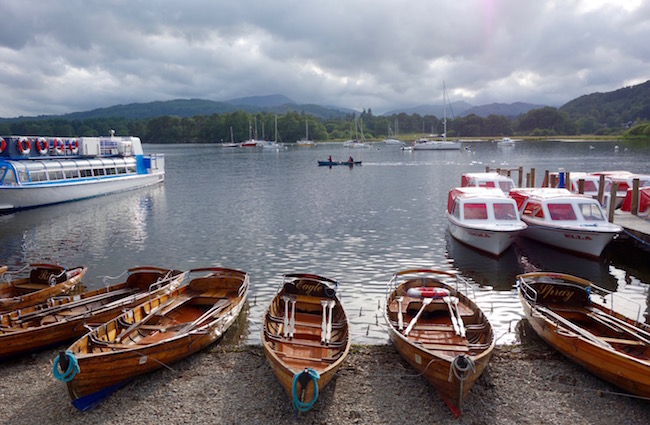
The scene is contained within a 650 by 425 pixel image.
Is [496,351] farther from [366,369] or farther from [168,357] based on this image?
[168,357]

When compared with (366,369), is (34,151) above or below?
above

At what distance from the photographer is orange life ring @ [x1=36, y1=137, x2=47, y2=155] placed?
166 ft

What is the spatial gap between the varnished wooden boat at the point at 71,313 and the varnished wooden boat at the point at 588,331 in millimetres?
13464

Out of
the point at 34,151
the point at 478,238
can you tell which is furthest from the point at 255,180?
the point at 478,238

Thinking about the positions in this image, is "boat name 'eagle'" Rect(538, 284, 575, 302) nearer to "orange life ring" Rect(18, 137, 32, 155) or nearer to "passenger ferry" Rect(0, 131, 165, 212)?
"passenger ferry" Rect(0, 131, 165, 212)

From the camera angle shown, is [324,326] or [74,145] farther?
[74,145]

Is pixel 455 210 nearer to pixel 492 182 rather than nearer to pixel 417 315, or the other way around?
pixel 492 182

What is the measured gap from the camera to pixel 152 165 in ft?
231

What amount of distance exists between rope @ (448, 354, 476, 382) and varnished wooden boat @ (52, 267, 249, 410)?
7571 mm

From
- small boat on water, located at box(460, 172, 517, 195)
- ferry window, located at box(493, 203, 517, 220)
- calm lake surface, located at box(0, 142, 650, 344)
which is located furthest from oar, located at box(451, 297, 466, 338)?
small boat on water, located at box(460, 172, 517, 195)

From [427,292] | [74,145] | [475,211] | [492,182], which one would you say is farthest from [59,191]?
[427,292]

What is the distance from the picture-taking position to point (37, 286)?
63.3ft

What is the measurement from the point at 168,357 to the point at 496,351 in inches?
393

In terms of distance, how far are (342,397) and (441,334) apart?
402cm
